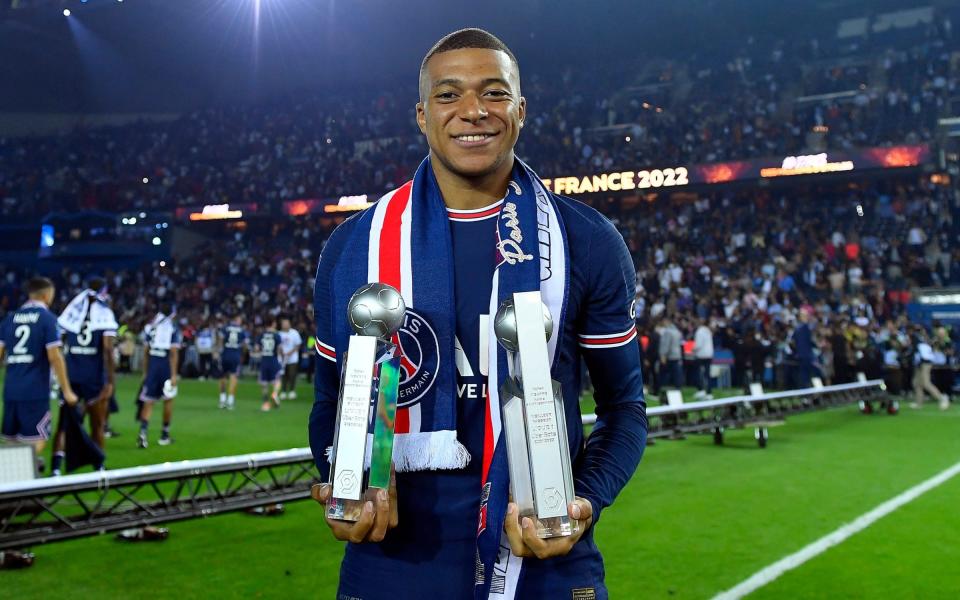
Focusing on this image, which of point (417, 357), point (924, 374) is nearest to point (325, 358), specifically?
point (417, 357)

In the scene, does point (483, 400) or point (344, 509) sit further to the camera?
point (483, 400)

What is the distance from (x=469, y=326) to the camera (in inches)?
67.7

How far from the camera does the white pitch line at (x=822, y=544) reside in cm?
536

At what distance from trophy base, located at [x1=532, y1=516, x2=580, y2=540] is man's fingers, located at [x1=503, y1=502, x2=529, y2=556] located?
0.04 metres

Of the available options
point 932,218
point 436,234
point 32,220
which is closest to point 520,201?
point 436,234

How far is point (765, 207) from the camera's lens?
28.7 m

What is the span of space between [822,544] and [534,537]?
19.0ft

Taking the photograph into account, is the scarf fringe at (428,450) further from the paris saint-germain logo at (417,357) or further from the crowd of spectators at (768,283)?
the crowd of spectators at (768,283)

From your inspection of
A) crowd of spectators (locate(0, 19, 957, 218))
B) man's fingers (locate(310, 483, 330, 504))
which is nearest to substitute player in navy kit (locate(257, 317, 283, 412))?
man's fingers (locate(310, 483, 330, 504))

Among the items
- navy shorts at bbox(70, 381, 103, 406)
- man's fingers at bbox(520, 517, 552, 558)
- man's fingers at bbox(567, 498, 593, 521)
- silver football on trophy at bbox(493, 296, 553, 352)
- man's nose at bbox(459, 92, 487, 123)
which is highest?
man's nose at bbox(459, 92, 487, 123)

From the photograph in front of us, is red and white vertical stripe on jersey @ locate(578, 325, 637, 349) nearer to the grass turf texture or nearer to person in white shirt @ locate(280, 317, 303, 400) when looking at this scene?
the grass turf texture

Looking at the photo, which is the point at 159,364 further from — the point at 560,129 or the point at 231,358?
the point at 560,129

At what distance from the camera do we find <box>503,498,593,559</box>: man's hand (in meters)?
1.29

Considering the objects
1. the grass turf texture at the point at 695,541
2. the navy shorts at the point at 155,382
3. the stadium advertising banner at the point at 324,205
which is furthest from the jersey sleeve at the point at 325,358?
the stadium advertising banner at the point at 324,205
